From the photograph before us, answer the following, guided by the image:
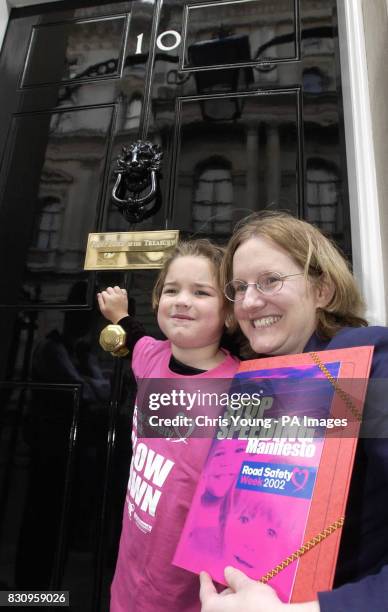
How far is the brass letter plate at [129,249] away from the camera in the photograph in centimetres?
132

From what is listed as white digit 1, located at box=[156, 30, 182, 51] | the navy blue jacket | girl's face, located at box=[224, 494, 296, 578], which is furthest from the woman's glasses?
white digit 1, located at box=[156, 30, 182, 51]

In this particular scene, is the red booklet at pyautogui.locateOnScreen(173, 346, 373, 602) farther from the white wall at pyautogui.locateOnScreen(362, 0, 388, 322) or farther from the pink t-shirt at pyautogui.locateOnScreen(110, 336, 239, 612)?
the white wall at pyautogui.locateOnScreen(362, 0, 388, 322)

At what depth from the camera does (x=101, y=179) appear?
1.49m

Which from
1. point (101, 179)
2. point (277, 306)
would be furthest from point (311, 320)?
point (101, 179)

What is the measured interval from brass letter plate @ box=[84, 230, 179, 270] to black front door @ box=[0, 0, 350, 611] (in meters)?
0.04

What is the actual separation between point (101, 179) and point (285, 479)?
1.31 metres

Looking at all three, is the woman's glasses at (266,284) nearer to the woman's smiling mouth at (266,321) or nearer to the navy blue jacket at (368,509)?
the woman's smiling mouth at (266,321)

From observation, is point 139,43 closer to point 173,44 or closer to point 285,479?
point 173,44

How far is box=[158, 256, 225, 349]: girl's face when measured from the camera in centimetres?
95

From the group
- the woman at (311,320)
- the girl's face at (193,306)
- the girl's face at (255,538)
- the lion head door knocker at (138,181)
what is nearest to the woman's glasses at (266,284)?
the woman at (311,320)

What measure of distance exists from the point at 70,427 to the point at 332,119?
141cm

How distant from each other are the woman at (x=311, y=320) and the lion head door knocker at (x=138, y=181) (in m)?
0.58

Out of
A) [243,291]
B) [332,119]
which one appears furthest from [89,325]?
[332,119]

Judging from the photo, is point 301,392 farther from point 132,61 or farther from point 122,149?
point 132,61
